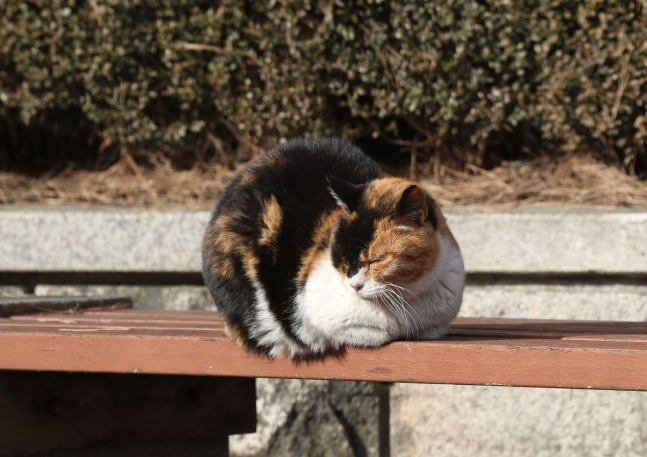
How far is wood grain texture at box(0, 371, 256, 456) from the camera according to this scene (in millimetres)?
2297

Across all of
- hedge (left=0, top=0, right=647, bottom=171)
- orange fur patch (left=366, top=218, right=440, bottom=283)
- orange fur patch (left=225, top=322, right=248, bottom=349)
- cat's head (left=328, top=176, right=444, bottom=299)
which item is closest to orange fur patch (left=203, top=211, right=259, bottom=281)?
orange fur patch (left=225, top=322, right=248, bottom=349)

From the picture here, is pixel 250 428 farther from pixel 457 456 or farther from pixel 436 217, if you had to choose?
pixel 436 217

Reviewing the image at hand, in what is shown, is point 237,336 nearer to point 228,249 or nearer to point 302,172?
point 228,249

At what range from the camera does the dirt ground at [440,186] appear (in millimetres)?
3325

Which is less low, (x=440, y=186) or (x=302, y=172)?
(x=302, y=172)

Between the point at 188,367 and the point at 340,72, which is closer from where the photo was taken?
the point at 188,367

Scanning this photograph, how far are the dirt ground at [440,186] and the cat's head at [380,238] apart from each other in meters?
1.55

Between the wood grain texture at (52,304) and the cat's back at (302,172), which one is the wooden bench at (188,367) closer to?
the wood grain texture at (52,304)

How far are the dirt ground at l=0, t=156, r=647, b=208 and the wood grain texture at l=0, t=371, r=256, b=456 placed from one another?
3.70ft

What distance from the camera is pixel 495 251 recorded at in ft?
9.98

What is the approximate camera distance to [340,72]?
3.53 metres

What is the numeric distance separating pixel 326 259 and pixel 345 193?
0.19 metres

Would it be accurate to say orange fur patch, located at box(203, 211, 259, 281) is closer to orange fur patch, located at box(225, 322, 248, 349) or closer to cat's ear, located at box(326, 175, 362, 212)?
orange fur patch, located at box(225, 322, 248, 349)

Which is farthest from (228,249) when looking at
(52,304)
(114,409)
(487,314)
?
(487,314)
